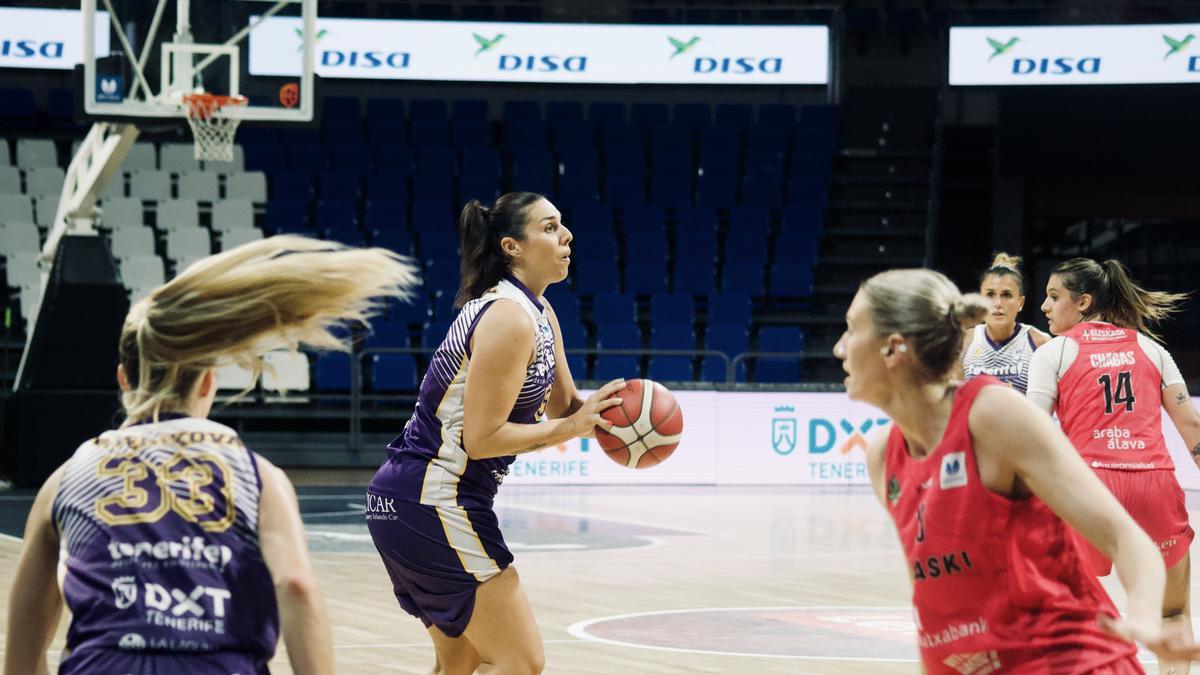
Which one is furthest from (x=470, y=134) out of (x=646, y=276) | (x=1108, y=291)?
(x=1108, y=291)

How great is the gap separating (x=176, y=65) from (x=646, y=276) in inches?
288

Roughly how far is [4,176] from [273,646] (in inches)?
688

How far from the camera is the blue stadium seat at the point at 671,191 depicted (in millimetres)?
19141

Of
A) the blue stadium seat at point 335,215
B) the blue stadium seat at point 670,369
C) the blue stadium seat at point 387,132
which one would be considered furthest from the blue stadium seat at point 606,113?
the blue stadium seat at point 670,369

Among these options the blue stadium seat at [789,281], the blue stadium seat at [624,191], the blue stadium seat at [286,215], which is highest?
the blue stadium seat at [624,191]

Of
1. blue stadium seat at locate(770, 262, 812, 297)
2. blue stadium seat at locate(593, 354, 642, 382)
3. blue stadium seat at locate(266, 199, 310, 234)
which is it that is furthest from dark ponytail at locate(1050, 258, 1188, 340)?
blue stadium seat at locate(266, 199, 310, 234)

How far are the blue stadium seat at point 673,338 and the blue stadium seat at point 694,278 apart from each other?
0.76 meters

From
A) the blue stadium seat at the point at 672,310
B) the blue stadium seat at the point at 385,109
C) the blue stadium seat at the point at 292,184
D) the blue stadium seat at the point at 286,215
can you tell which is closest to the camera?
the blue stadium seat at the point at 672,310

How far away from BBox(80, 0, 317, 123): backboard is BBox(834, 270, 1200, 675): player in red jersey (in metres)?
9.70

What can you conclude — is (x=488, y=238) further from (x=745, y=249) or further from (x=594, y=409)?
(x=745, y=249)

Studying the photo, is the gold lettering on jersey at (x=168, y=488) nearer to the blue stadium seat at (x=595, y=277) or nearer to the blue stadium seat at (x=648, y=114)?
the blue stadium seat at (x=595, y=277)

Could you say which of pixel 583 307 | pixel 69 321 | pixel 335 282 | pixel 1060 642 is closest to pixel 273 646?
pixel 335 282

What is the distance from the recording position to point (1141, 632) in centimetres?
240

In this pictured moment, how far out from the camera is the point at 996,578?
269 cm
